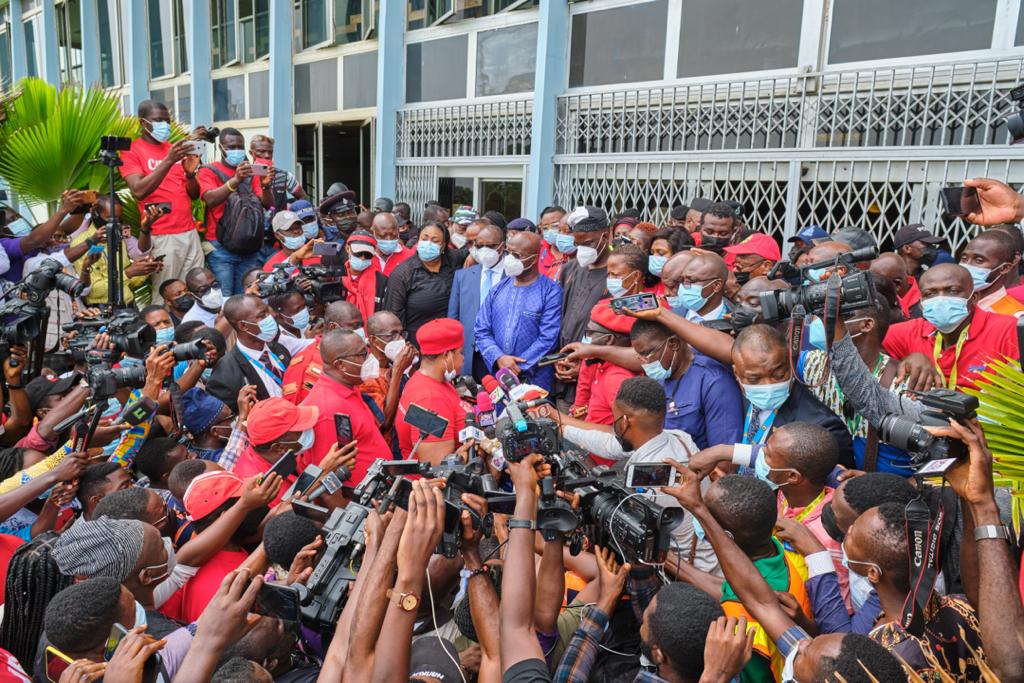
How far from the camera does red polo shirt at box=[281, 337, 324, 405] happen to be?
4215 millimetres

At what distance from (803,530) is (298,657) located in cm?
179

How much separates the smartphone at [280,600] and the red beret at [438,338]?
1826 millimetres

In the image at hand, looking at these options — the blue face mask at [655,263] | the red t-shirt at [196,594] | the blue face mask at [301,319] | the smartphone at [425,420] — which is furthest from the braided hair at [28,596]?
the blue face mask at [655,263]

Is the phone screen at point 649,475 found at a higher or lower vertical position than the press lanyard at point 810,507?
higher

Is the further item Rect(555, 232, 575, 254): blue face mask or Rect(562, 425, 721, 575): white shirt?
Rect(555, 232, 575, 254): blue face mask

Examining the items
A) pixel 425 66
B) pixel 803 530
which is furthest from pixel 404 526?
pixel 425 66

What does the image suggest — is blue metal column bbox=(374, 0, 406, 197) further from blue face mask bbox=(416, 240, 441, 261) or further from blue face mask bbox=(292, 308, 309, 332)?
blue face mask bbox=(292, 308, 309, 332)

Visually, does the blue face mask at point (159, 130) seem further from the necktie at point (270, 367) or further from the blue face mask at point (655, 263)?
the blue face mask at point (655, 263)

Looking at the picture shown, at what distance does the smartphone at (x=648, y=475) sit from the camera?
95.6 inches

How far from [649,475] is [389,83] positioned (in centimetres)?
978

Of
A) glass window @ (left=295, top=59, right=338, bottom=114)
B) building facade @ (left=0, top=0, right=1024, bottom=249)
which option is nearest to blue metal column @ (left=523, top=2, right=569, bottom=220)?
building facade @ (left=0, top=0, right=1024, bottom=249)

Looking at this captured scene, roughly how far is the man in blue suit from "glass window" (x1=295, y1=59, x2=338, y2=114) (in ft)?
26.8

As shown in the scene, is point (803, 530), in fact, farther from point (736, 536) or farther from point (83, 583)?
point (83, 583)

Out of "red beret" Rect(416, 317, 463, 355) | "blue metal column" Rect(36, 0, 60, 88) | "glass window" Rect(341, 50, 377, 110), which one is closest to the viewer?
"red beret" Rect(416, 317, 463, 355)
